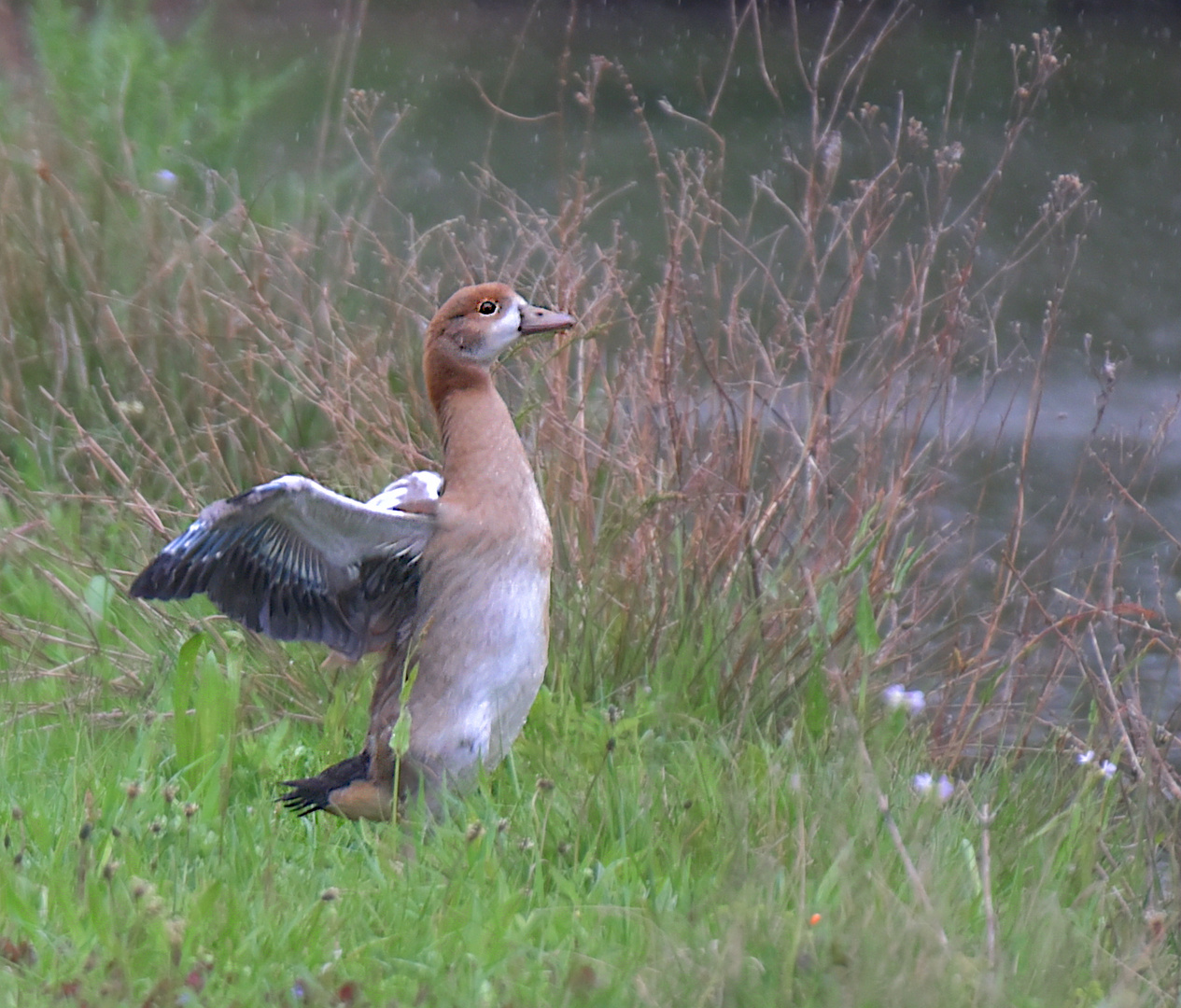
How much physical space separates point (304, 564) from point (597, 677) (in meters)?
0.87

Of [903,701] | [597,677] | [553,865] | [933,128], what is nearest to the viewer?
[553,865]

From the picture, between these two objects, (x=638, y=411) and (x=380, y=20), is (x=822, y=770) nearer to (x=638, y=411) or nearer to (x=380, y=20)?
(x=638, y=411)

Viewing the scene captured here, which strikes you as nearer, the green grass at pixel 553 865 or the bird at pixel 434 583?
the green grass at pixel 553 865

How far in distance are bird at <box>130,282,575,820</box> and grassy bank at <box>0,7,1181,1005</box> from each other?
0.42 ft

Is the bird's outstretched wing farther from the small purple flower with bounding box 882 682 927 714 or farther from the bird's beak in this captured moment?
the small purple flower with bounding box 882 682 927 714

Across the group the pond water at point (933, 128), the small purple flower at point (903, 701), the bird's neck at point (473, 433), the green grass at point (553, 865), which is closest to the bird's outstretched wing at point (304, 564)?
the bird's neck at point (473, 433)

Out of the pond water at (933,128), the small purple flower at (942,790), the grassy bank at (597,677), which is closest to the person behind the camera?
the grassy bank at (597,677)

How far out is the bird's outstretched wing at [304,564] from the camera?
323 cm

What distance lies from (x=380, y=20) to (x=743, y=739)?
52.2 ft

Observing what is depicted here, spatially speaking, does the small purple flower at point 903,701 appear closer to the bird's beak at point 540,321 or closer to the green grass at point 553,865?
the green grass at point 553,865

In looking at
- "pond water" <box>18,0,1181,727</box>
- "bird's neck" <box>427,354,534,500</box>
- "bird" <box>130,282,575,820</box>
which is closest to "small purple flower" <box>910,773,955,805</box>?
"bird" <box>130,282,575,820</box>

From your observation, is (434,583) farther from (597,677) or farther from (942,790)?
(942,790)

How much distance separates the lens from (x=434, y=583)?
11.5 feet

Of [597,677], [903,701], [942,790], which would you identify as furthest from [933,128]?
[942,790]
